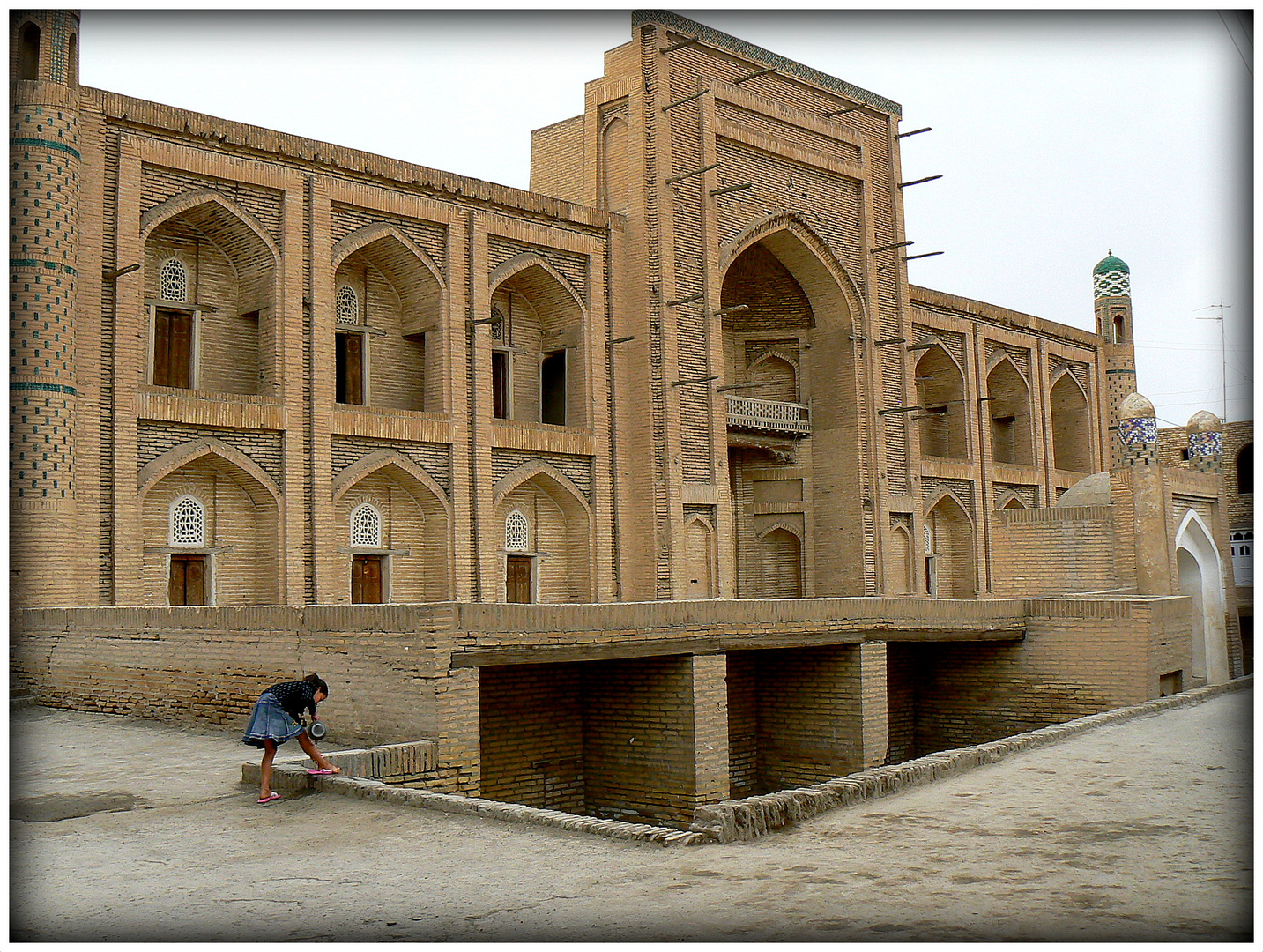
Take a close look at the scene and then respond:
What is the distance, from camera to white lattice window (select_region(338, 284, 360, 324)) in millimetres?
16016

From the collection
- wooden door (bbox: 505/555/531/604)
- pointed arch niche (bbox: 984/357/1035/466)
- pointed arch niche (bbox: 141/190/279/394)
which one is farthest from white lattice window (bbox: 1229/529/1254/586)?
pointed arch niche (bbox: 141/190/279/394)

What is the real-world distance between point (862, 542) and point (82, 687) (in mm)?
13161

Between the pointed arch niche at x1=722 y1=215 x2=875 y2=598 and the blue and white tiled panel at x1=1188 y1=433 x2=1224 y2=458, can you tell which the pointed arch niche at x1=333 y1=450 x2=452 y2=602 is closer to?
the pointed arch niche at x1=722 y1=215 x2=875 y2=598

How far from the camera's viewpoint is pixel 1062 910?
4.39 m

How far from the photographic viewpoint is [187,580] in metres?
13.9

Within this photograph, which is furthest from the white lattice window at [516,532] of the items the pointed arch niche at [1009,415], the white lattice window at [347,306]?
the pointed arch niche at [1009,415]

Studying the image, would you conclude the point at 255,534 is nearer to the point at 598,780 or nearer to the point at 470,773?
the point at 598,780

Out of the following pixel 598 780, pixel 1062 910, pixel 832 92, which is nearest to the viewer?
pixel 1062 910

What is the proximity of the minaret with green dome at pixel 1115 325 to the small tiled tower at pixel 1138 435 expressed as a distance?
13410mm

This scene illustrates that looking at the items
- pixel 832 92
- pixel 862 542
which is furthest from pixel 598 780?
pixel 832 92

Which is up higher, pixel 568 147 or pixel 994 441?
pixel 568 147

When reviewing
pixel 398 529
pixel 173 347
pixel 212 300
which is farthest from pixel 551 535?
pixel 173 347

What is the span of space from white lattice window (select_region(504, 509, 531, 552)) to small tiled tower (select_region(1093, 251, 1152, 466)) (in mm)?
17384

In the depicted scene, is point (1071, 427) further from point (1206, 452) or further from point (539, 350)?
point (539, 350)
